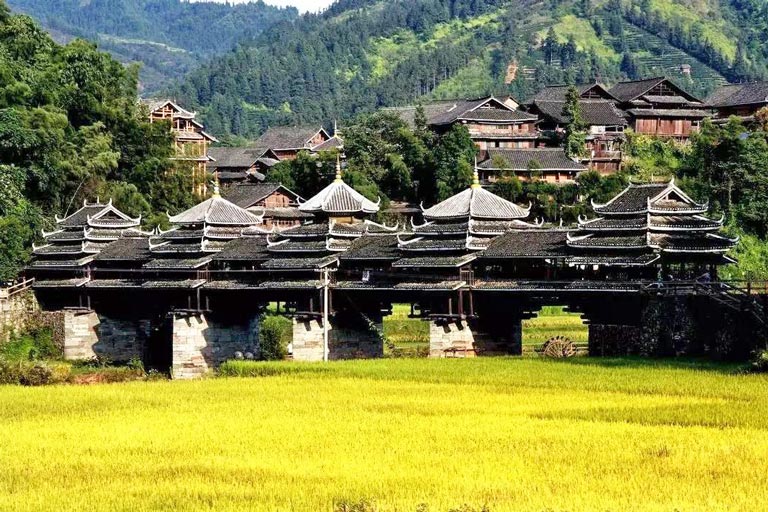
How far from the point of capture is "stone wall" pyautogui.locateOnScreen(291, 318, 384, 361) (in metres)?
58.7

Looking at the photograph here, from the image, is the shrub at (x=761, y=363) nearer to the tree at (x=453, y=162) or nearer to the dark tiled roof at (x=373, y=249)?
the dark tiled roof at (x=373, y=249)

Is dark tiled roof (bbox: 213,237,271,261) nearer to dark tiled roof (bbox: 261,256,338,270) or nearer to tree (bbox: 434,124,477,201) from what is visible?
dark tiled roof (bbox: 261,256,338,270)

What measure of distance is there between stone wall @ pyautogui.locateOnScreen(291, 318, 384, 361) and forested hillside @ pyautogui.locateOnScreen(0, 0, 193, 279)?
16.6 meters

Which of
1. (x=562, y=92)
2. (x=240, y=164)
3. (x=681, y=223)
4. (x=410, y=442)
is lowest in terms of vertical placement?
(x=410, y=442)

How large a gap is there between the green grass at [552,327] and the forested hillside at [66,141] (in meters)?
23.1

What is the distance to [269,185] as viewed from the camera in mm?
→ 93312

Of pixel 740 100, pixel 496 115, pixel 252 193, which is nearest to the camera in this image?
pixel 252 193

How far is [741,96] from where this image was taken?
9556 cm

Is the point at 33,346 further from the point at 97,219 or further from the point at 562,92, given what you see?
the point at 562,92

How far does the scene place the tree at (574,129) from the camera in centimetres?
8981

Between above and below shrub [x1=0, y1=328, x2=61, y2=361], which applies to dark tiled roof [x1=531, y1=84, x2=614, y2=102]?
above

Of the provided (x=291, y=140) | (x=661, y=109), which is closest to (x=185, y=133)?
(x=291, y=140)

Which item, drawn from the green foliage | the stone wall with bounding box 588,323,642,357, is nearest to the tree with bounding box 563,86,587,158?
the green foliage

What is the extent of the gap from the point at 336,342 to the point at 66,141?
25631 millimetres
